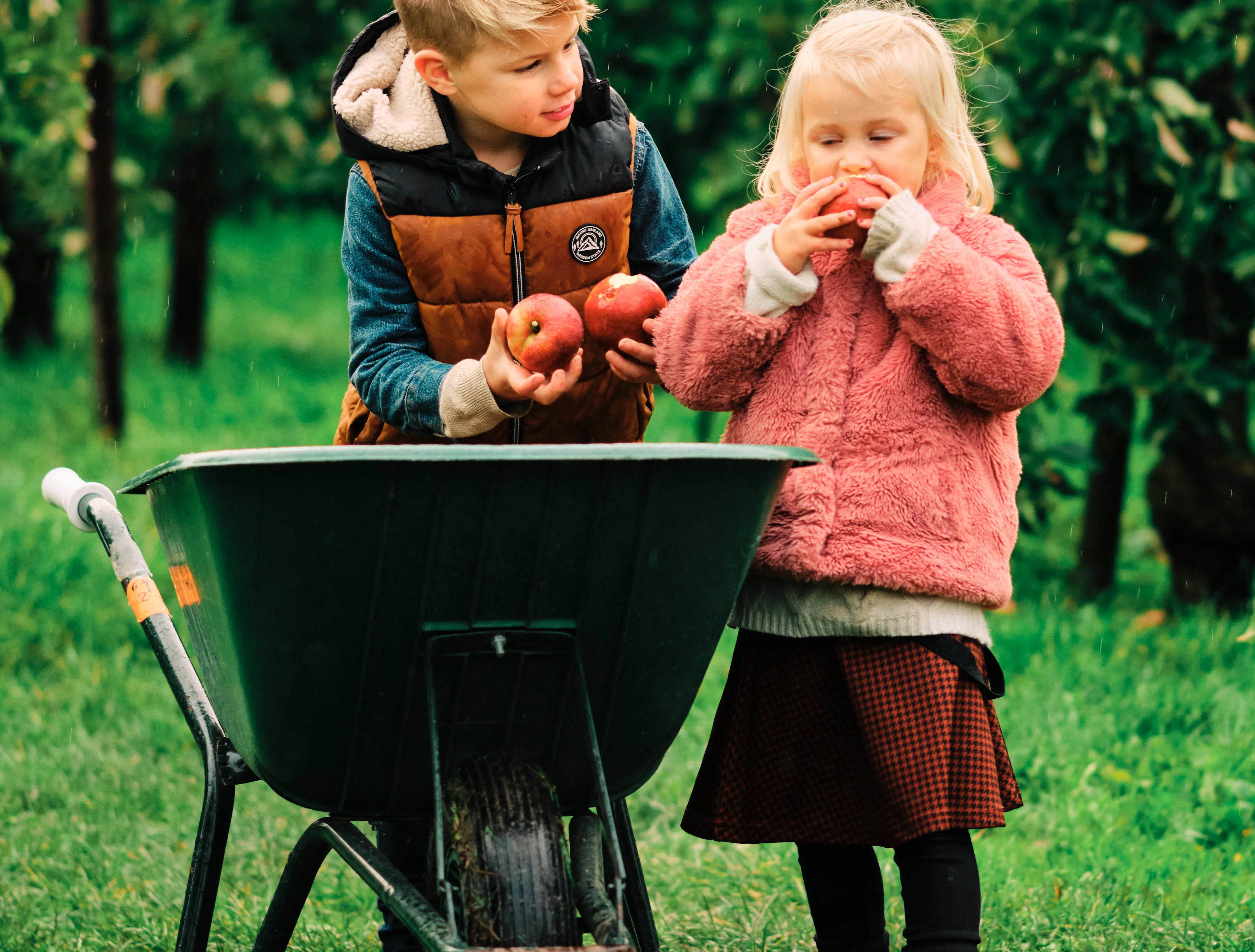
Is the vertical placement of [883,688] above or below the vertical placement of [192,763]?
above

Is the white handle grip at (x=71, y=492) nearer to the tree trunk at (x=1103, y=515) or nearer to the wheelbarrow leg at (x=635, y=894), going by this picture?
the wheelbarrow leg at (x=635, y=894)

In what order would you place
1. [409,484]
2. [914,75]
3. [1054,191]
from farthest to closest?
[1054,191] < [914,75] < [409,484]

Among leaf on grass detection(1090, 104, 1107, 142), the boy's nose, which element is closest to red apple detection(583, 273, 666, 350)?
the boy's nose

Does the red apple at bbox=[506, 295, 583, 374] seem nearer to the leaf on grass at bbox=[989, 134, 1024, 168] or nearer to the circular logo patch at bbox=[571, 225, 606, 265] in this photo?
the circular logo patch at bbox=[571, 225, 606, 265]

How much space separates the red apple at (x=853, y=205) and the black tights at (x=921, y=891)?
784mm

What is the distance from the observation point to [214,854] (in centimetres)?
197

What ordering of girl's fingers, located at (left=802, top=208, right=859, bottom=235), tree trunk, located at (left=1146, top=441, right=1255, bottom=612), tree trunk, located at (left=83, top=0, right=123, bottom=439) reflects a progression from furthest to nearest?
tree trunk, located at (left=83, top=0, right=123, bottom=439), tree trunk, located at (left=1146, top=441, right=1255, bottom=612), girl's fingers, located at (left=802, top=208, right=859, bottom=235)

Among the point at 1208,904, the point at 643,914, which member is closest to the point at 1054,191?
the point at 1208,904

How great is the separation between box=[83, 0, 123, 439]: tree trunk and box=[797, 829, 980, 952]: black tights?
5.53m

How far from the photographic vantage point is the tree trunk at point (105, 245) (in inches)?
265

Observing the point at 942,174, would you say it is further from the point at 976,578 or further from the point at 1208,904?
the point at 1208,904

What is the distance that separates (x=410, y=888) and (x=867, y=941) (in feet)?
2.77

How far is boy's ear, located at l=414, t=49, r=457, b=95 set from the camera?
6.82ft

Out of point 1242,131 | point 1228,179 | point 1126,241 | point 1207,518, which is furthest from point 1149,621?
point 1242,131
